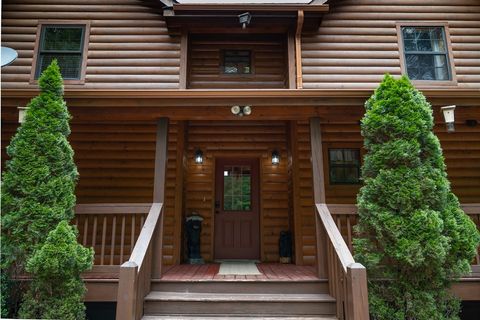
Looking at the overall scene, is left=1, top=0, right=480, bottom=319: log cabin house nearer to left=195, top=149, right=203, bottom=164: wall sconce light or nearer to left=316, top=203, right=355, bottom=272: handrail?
left=195, top=149, right=203, bottom=164: wall sconce light

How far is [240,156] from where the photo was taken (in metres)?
6.86

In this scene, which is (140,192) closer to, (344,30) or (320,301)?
(320,301)

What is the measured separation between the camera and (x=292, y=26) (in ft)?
21.0

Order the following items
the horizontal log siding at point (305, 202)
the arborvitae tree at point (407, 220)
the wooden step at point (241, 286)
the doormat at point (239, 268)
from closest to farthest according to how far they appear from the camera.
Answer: the arborvitae tree at point (407, 220) < the wooden step at point (241, 286) < the doormat at point (239, 268) < the horizontal log siding at point (305, 202)

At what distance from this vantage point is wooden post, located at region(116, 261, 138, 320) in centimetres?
338

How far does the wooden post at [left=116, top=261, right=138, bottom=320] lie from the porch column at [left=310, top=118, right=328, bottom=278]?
2214mm

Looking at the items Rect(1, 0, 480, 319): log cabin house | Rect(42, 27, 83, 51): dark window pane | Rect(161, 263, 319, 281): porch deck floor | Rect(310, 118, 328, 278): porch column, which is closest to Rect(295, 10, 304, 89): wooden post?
Rect(1, 0, 480, 319): log cabin house

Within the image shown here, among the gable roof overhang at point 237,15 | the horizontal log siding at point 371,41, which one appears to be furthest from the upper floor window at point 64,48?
the horizontal log siding at point 371,41

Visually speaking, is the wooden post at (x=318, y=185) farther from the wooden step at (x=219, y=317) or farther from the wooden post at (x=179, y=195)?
the wooden post at (x=179, y=195)

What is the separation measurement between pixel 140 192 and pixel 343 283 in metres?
4.00

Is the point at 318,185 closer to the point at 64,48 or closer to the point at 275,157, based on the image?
the point at 275,157

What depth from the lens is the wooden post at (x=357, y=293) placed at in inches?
132

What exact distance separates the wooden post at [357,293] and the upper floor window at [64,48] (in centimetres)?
555

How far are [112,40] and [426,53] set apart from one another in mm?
5809
